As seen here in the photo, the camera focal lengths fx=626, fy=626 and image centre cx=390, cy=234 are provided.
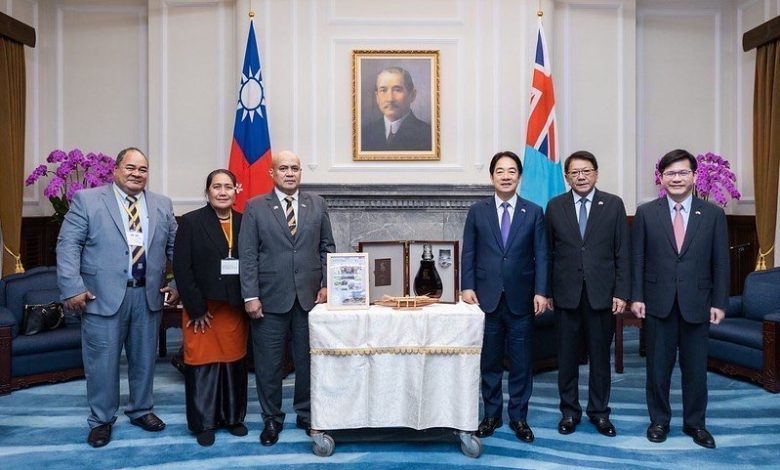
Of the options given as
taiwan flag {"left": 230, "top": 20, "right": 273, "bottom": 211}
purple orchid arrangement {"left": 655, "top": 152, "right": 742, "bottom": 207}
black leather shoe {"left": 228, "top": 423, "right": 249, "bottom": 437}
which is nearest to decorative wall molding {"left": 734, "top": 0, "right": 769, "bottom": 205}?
purple orchid arrangement {"left": 655, "top": 152, "right": 742, "bottom": 207}

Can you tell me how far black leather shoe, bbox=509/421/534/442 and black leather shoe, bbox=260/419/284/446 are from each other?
1.31 meters

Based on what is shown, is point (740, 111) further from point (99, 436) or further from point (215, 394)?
point (99, 436)

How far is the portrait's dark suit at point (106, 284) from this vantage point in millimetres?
3400

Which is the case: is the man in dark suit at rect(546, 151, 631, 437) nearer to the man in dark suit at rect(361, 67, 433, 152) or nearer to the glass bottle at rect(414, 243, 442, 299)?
the glass bottle at rect(414, 243, 442, 299)

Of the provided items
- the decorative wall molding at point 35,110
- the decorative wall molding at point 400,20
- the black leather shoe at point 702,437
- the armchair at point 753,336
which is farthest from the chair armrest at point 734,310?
the decorative wall molding at point 35,110

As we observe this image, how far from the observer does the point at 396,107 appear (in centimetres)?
639

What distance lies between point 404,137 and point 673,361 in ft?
12.2

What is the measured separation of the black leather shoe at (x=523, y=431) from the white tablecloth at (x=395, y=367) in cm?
43

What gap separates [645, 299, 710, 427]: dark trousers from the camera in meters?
3.33

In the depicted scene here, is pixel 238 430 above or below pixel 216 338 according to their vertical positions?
below

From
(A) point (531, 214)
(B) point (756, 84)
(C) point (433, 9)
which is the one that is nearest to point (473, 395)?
(A) point (531, 214)

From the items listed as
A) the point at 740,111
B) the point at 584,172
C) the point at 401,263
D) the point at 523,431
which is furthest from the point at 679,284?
the point at 740,111

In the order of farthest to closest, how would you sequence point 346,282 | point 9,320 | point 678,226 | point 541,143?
1. point 541,143
2. point 9,320
3. point 678,226
4. point 346,282

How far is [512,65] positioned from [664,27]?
6.43 feet
